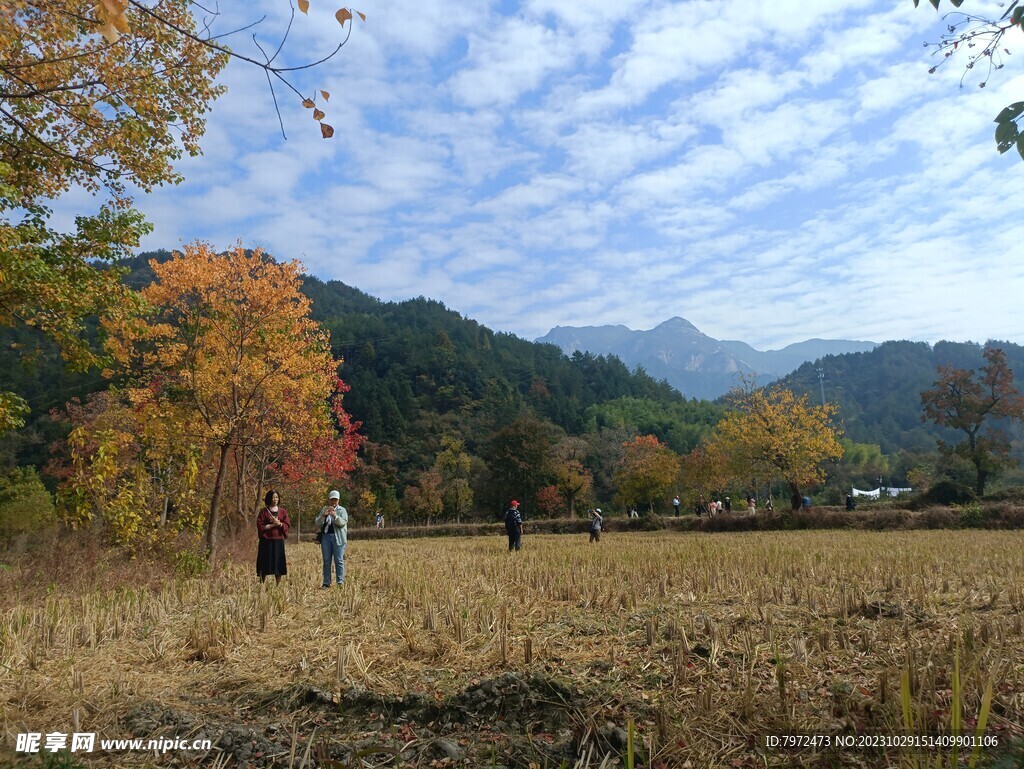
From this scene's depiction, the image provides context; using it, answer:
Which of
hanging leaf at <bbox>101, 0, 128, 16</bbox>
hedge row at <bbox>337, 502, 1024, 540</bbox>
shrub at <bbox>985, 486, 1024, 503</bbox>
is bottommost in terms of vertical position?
hedge row at <bbox>337, 502, 1024, 540</bbox>

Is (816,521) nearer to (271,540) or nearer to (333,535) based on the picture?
(333,535)

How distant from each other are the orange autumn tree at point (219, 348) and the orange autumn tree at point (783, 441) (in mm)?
28077

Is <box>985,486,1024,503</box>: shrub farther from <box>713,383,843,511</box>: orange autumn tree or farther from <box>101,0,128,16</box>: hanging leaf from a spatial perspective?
<box>101,0,128,16</box>: hanging leaf

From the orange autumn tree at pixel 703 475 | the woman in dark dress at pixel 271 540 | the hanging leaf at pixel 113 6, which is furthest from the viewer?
the orange autumn tree at pixel 703 475

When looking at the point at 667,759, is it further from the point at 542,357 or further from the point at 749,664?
the point at 542,357

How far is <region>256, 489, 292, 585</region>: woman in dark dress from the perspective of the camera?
10.0 meters

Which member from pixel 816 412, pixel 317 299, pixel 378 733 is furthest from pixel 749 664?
pixel 317 299

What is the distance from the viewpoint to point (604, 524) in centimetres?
3488

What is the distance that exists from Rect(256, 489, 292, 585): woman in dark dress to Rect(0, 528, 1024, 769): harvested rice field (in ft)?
5.41

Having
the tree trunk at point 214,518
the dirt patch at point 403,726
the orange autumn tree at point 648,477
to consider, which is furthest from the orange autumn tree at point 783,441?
the dirt patch at point 403,726

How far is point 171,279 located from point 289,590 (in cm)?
792

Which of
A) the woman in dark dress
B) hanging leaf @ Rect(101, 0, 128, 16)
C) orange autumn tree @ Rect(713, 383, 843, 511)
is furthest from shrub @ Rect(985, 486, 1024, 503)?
hanging leaf @ Rect(101, 0, 128, 16)

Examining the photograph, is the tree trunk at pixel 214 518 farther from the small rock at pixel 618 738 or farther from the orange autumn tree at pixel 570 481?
the orange autumn tree at pixel 570 481

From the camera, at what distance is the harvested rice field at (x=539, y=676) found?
3.26 meters
